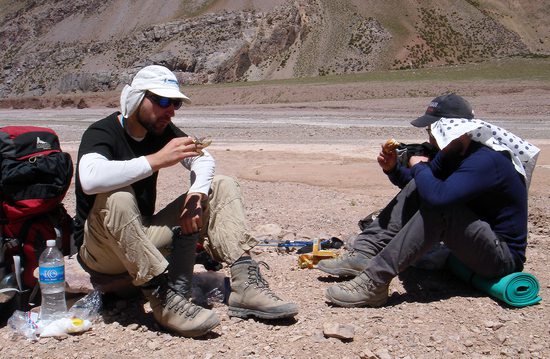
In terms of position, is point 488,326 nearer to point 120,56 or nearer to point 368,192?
point 368,192

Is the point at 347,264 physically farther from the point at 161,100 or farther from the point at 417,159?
the point at 161,100

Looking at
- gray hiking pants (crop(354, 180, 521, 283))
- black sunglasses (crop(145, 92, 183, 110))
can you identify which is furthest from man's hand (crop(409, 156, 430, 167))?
black sunglasses (crop(145, 92, 183, 110))

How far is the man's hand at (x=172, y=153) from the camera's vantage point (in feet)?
11.5

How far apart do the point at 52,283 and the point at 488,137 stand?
2.60 m

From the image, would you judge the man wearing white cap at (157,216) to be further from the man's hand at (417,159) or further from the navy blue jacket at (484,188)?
the man's hand at (417,159)

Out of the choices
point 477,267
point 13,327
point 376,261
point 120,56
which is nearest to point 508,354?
point 477,267

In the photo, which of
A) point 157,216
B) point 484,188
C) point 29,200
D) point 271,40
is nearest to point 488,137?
point 484,188

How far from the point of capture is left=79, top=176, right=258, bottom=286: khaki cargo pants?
11.2ft

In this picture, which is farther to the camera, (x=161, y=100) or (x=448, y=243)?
(x=448, y=243)

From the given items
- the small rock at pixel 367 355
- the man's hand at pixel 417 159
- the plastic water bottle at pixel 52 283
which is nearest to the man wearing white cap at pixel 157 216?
the plastic water bottle at pixel 52 283

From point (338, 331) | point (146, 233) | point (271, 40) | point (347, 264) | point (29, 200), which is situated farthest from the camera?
point (271, 40)

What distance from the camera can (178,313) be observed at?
11.7 ft

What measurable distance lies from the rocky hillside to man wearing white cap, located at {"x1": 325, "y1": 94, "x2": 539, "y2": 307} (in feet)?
167

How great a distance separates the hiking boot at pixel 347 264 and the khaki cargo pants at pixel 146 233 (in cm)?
80
